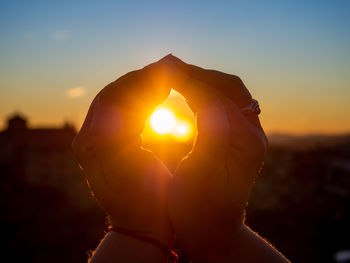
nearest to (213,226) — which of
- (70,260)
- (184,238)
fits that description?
(184,238)

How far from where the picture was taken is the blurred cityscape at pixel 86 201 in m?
25.4

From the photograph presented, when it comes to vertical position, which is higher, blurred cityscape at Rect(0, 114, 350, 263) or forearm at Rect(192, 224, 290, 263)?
forearm at Rect(192, 224, 290, 263)

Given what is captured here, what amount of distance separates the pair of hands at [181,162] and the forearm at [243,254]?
0.09 feet

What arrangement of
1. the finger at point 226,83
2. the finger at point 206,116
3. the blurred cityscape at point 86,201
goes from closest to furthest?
the finger at point 206,116 → the finger at point 226,83 → the blurred cityscape at point 86,201

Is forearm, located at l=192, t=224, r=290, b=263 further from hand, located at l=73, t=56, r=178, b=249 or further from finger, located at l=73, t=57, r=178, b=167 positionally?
finger, located at l=73, t=57, r=178, b=167

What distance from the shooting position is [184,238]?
1862 millimetres

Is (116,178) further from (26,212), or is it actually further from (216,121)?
(26,212)

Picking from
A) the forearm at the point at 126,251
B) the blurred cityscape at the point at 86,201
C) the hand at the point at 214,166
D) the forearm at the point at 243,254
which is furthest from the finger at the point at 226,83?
the blurred cityscape at the point at 86,201

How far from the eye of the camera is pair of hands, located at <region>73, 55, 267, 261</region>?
1.75m

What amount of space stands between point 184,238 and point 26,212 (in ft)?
120

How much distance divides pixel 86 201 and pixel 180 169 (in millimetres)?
36801

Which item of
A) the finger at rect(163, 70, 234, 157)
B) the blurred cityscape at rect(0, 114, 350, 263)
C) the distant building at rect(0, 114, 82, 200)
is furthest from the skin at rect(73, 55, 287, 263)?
the distant building at rect(0, 114, 82, 200)

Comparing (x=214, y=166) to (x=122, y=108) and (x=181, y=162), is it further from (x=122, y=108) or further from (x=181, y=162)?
(x=122, y=108)

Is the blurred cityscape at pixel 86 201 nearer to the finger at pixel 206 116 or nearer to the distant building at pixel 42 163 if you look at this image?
the distant building at pixel 42 163
